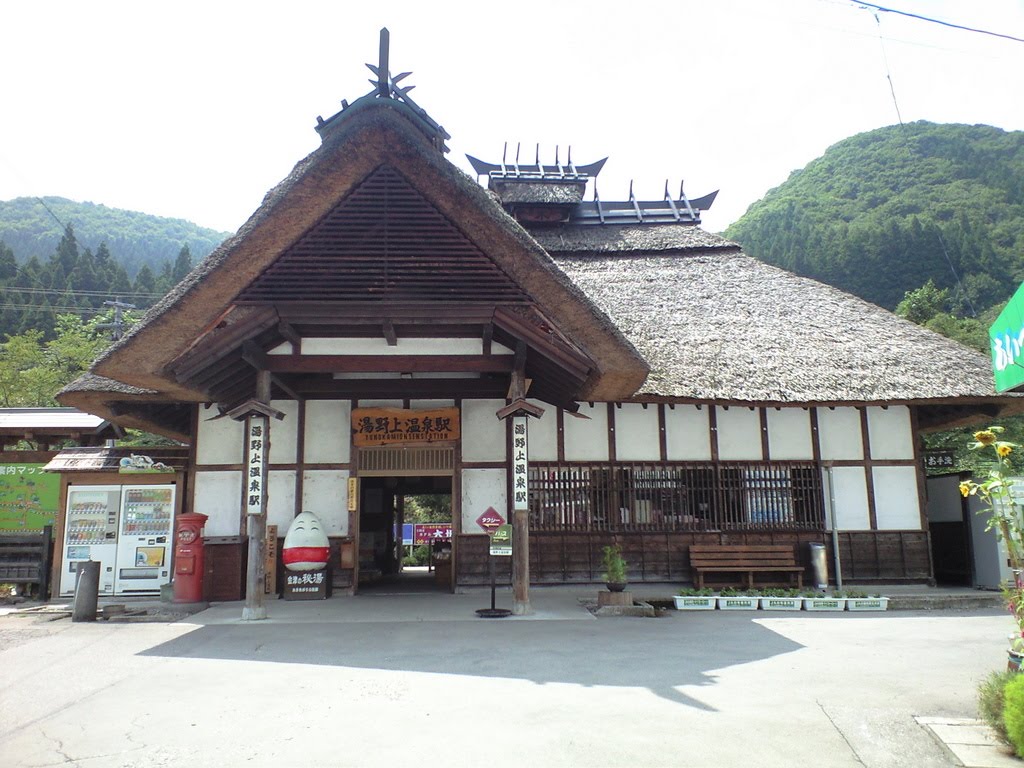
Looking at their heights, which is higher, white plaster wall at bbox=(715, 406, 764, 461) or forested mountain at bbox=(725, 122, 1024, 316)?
forested mountain at bbox=(725, 122, 1024, 316)

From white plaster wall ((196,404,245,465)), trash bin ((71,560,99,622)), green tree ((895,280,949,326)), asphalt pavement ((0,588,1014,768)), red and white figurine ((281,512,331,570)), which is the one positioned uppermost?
green tree ((895,280,949,326))

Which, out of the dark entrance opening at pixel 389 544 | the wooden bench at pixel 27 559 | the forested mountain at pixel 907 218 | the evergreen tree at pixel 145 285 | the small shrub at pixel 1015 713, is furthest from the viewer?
the evergreen tree at pixel 145 285

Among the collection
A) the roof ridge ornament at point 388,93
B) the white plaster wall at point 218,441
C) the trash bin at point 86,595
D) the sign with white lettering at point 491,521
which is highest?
the roof ridge ornament at point 388,93

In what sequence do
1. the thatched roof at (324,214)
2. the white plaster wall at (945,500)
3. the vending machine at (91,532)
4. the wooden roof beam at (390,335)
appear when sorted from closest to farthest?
the thatched roof at (324,214)
the wooden roof beam at (390,335)
the vending machine at (91,532)
the white plaster wall at (945,500)

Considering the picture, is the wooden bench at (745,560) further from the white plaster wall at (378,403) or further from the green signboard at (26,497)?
the green signboard at (26,497)

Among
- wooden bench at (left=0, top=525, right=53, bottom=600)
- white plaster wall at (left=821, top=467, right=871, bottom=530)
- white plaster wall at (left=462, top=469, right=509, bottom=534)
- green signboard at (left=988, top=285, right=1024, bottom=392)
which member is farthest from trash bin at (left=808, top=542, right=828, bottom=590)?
wooden bench at (left=0, top=525, right=53, bottom=600)

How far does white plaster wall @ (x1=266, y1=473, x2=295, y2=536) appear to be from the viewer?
417 inches

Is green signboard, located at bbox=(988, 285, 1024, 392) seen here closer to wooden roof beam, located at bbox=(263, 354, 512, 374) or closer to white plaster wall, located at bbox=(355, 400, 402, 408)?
wooden roof beam, located at bbox=(263, 354, 512, 374)

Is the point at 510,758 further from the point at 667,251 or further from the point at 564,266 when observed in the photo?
the point at 667,251

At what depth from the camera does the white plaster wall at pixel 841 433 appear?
11.5 meters

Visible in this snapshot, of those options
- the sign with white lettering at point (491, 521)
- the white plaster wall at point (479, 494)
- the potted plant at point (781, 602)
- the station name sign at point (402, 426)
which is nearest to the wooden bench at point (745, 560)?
the potted plant at point (781, 602)

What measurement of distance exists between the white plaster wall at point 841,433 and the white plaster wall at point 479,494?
5201mm

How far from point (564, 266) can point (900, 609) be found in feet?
29.6

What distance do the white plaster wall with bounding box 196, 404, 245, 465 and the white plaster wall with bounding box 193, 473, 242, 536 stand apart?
23 cm
